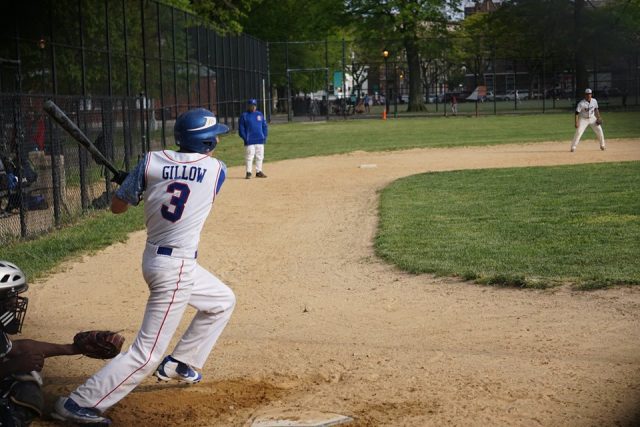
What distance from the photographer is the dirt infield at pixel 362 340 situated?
580cm

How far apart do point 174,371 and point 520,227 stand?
787 centimetres

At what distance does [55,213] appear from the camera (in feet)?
47.8

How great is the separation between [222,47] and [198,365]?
3598 centimetres

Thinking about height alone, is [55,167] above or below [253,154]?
above

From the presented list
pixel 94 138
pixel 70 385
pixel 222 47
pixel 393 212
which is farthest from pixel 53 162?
pixel 222 47

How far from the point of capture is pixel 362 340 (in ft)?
24.8

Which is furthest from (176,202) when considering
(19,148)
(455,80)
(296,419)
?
(455,80)

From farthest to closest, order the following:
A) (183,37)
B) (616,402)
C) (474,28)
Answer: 1. (474,28)
2. (183,37)
3. (616,402)

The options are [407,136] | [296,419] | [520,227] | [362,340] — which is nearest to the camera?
[296,419]

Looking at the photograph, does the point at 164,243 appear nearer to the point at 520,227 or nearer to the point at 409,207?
the point at 520,227

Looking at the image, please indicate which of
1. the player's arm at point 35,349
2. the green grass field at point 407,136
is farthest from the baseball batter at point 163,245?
the green grass field at point 407,136

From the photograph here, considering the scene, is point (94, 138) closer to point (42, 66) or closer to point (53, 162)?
point (53, 162)

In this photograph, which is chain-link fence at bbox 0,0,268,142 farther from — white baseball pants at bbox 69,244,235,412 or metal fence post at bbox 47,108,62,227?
white baseball pants at bbox 69,244,235,412

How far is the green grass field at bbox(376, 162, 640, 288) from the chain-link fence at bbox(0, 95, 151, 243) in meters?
5.15
